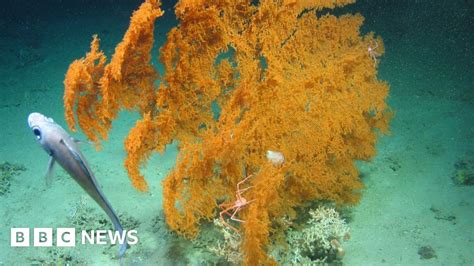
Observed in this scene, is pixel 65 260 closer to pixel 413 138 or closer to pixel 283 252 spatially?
pixel 283 252

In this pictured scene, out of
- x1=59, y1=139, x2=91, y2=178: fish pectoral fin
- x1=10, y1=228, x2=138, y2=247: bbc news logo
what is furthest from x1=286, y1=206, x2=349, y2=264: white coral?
x1=59, y1=139, x2=91, y2=178: fish pectoral fin

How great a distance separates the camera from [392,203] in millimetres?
4980

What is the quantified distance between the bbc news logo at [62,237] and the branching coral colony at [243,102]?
32.1 inches

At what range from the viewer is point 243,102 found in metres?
3.98

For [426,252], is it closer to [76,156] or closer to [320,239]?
[320,239]

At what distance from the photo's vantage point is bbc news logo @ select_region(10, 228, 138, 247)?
14.2 feet

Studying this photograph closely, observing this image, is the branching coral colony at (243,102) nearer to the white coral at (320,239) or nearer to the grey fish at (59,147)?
the white coral at (320,239)

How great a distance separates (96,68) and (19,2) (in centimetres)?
1252

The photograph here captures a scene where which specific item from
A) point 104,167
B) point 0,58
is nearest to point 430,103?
point 104,167

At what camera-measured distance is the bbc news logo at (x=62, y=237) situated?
170 inches

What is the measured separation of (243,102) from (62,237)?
2.74 metres

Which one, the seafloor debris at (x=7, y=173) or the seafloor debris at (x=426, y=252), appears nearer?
the seafloor debris at (x=426, y=252)

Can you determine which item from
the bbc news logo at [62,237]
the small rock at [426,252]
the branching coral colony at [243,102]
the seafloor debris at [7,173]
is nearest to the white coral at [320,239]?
the branching coral colony at [243,102]

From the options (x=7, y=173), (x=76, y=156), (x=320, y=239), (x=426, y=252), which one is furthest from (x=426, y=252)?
(x=7, y=173)
